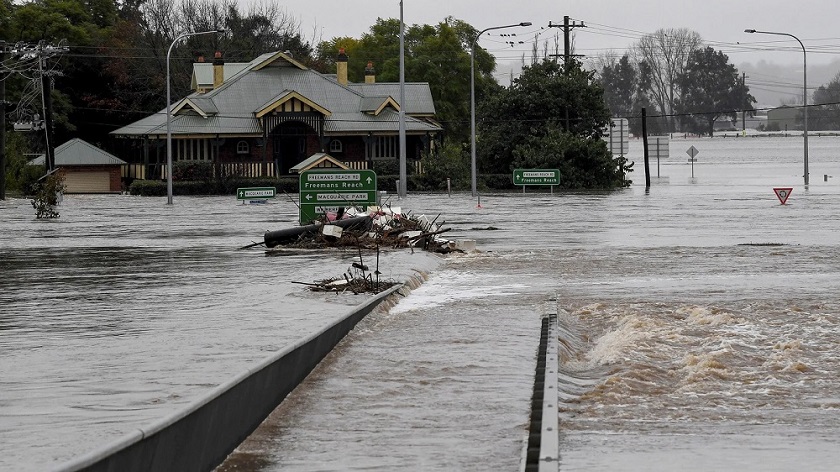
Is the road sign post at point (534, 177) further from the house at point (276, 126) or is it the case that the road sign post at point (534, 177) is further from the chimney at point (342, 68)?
the chimney at point (342, 68)

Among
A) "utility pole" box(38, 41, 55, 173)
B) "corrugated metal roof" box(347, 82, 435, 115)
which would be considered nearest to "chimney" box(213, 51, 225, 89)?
"corrugated metal roof" box(347, 82, 435, 115)

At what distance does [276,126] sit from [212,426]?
250 ft

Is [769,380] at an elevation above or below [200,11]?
below

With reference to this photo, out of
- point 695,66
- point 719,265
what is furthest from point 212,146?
point 695,66

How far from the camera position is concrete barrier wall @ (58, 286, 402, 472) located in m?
7.05

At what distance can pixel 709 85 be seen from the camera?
174375 mm

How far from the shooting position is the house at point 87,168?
289 ft

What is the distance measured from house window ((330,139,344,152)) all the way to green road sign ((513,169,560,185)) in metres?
14.6

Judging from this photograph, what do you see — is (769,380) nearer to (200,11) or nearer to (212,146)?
(212,146)

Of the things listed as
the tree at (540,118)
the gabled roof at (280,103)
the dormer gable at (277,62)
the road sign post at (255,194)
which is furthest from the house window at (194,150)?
the road sign post at (255,194)

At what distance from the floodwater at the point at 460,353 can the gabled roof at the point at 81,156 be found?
201 ft

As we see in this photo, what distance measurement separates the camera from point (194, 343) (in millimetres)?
13406

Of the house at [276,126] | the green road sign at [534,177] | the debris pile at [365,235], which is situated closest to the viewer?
the debris pile at [365,235]

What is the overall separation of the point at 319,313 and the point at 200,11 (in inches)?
3857
